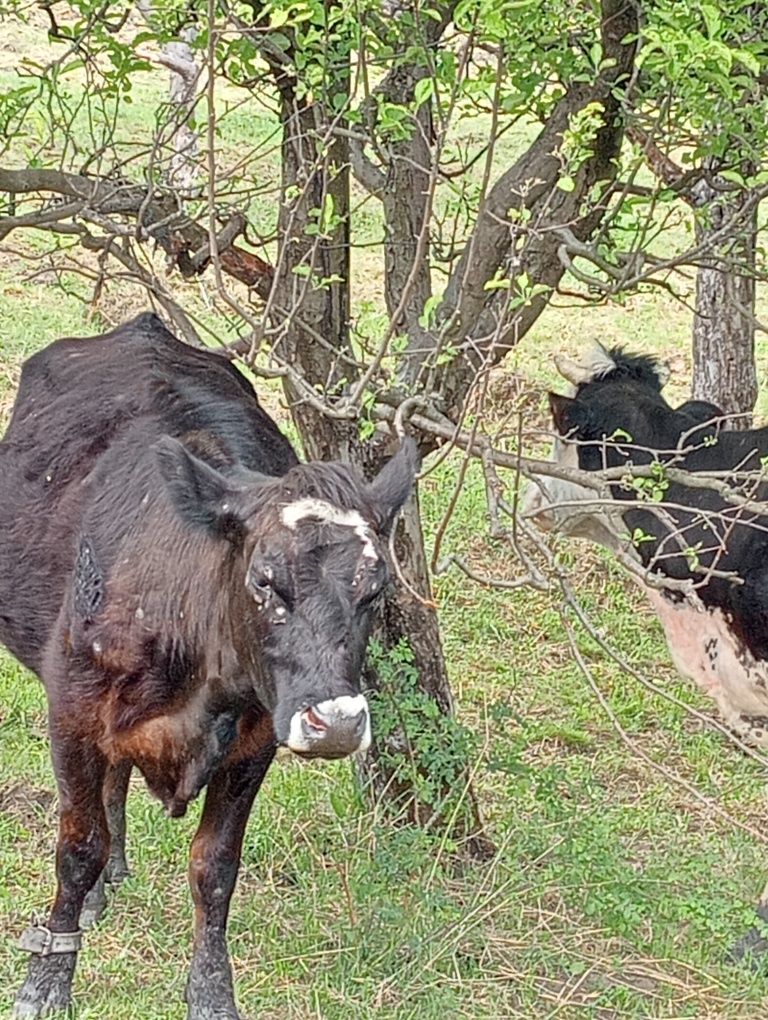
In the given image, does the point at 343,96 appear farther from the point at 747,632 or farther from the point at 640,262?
the point at 747,632

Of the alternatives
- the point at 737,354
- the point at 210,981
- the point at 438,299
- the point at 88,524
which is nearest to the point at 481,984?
the point at 210,981

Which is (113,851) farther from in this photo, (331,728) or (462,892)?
(331,728)

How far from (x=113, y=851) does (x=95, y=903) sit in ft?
0.84

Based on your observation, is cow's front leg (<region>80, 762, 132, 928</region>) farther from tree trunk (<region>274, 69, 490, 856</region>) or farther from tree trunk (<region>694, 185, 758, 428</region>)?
tree trunk (<region>694, 185, 758, 428</region>)

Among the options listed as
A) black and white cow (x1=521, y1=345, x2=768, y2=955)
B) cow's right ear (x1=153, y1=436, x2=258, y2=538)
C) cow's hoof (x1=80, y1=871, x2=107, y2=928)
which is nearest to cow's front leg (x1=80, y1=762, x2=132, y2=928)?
cow's hoof (x1=80, y1=871, x2=107, y2=928)

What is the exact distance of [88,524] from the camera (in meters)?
4.60

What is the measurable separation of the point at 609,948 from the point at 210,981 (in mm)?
1470

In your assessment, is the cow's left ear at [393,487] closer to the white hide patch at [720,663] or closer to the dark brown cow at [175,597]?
the dark brown cow at [175,597]

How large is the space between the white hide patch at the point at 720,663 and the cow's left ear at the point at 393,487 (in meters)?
2.54

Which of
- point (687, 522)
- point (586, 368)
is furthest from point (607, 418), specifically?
point (687, 522)

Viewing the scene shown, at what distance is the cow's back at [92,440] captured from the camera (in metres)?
4.70

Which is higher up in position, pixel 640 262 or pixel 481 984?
pixel 640 262

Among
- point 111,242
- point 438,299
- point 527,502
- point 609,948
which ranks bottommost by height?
point 609,948

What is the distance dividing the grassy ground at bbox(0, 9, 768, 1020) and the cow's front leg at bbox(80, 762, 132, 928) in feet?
0.19
